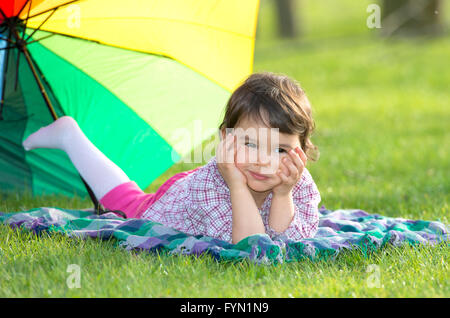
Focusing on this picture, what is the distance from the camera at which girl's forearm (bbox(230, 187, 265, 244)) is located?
3.17 meters

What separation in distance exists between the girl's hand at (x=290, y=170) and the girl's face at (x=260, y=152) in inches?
1.1

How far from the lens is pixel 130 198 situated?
155 inches

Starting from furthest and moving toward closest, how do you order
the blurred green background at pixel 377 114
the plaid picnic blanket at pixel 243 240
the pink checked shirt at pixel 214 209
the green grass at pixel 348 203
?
the blurred green background at pixel 377 114, the pink checked shirt at pixel 214 209, the plaid picnic blanket at pixel 243 240, the green grass at pixel 348 203

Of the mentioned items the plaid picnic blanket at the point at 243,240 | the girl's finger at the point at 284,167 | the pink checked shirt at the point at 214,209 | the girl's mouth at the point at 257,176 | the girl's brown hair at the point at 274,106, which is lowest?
the plaid picnic blanket at the point at 243,240

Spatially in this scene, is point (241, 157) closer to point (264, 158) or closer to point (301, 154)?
point (264, 158)

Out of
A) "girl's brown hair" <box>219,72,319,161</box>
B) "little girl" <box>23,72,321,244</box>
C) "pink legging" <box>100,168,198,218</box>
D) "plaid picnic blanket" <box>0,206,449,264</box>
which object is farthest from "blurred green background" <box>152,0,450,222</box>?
"pink legging" <box>100,168,198,218</box>

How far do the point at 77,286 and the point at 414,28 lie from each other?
1219 centimetres

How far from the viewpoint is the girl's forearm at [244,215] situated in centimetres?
317

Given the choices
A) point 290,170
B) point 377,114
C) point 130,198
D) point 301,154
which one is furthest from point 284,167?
point 377,114

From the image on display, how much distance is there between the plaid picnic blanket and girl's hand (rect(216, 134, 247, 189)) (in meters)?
0.30

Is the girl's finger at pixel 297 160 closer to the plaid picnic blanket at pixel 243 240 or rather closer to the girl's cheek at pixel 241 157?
the girl's cheek at pixel 241 157

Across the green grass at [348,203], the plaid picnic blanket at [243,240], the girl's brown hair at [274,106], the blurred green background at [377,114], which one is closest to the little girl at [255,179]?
the girl's brown hair at [274,106]

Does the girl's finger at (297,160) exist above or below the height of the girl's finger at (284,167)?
above
